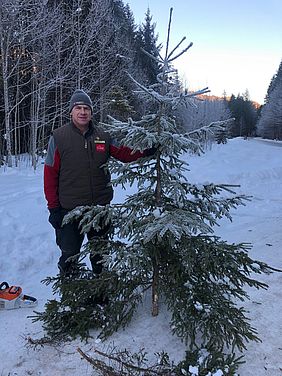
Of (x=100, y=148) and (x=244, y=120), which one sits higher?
(x=244, y=120)

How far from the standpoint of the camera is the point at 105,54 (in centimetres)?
2144

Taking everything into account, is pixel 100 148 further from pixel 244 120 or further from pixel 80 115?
pixel 244 120

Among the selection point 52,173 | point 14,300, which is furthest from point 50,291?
point 52,173

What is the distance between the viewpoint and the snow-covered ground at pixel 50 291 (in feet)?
9.37

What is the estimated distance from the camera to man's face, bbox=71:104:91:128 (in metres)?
3.48

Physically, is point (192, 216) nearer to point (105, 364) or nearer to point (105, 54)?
point (105, 364)

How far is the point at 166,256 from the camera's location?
322cm

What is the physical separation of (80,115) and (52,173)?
2.22ft

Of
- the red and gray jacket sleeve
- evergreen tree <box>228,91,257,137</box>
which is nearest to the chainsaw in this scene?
the red and gray jacket sleeve

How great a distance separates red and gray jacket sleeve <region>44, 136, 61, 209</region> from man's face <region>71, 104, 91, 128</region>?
12.3 inches

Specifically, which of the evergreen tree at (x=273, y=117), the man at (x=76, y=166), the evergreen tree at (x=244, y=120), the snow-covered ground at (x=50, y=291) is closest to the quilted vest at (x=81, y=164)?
the man at (x=76, y=166)

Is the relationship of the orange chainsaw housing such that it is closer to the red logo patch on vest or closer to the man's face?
the red logo patch on vest

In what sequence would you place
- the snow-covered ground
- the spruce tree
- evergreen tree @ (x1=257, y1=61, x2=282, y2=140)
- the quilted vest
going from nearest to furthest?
the spruce tree, the snow-covered ground, the quilted vest, evergreen tree @ (x1=257, y1=61, x2=282, y2=140)

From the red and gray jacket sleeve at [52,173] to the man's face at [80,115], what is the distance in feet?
1.02
